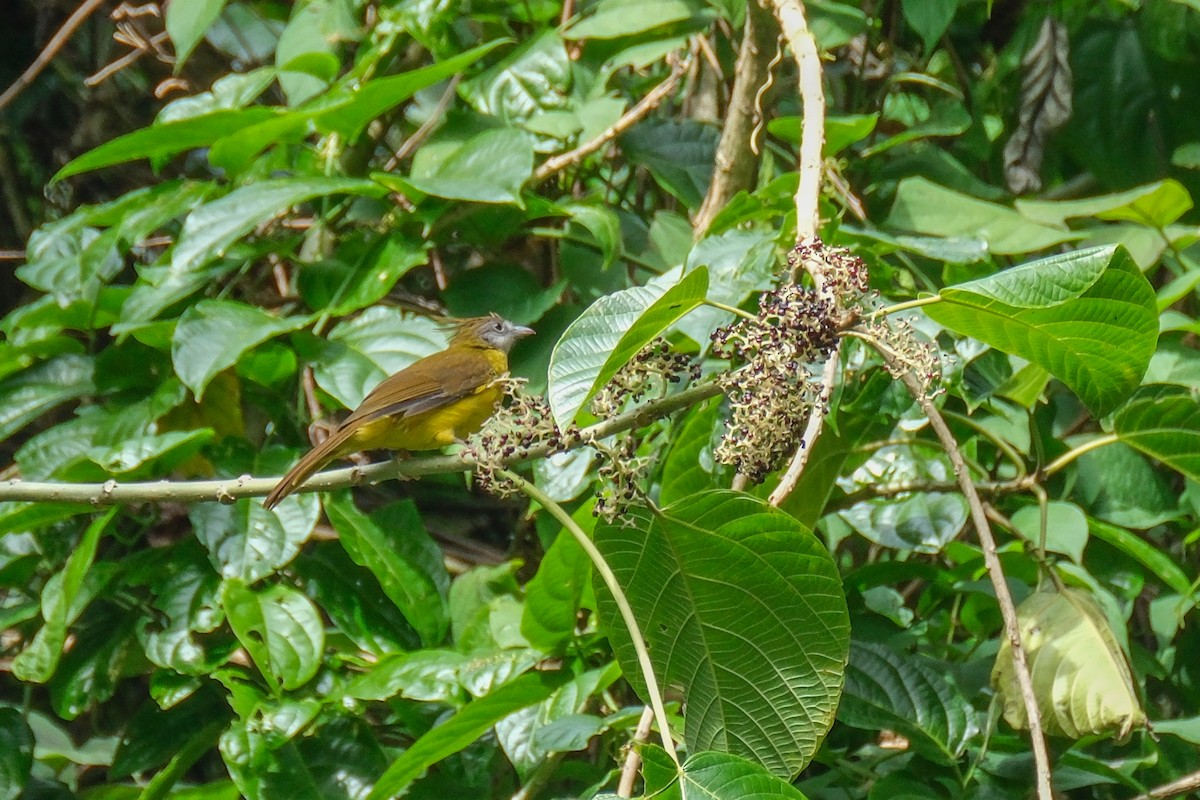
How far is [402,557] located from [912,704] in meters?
1.15

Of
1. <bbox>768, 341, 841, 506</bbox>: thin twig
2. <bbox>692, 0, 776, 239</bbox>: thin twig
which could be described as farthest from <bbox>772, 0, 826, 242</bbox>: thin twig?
<bbox>692, 0, 776, 239</bbox>: thin twig

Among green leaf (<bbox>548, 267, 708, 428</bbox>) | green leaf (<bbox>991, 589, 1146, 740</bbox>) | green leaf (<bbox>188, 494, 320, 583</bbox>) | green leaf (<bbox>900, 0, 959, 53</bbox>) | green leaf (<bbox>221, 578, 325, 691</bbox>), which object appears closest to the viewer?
green leaf (<bbox>548, 267, 708, 428</bbox>)

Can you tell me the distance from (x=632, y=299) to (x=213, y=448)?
1629mm

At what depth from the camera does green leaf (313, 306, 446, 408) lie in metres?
2.78

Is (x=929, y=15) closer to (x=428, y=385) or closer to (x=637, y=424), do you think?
(x=428, y=385)

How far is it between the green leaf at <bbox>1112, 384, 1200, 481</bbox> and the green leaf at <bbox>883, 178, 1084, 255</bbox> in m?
0.62

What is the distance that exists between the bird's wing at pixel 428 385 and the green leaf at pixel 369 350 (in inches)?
1.1

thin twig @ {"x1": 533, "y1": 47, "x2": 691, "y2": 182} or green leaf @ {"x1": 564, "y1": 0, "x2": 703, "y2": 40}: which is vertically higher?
green leaf @ {"x1": 564, "y1": 0, "x2": 703, "y2": 40}

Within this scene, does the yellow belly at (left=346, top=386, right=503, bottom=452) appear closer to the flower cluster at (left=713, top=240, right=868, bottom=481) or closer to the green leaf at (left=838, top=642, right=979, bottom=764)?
the green leaf at (left=838, top=642, right=979, bottom=764)

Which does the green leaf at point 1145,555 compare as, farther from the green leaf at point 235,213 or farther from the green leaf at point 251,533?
the green leaf at point 235,213

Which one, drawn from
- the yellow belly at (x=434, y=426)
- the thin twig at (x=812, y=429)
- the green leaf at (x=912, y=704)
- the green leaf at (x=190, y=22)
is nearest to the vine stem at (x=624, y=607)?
the thin twig at (x=812, y=429)

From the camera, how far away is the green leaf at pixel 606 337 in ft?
4.67

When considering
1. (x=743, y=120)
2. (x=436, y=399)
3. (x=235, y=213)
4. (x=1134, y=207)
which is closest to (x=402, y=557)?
(x=436, y=399)

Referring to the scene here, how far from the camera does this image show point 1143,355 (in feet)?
5.41
